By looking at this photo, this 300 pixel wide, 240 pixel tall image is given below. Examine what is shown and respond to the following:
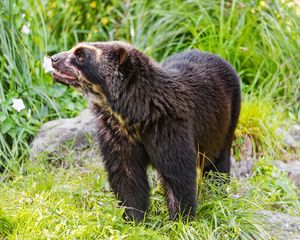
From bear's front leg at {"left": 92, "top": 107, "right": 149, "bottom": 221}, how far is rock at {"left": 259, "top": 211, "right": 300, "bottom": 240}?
924 millimetres

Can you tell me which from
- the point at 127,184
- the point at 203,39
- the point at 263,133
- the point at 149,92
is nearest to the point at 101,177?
the point at 127,184

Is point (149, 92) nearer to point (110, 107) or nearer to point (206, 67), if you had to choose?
point (110, 107)

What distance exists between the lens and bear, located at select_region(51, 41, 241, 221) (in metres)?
4.82

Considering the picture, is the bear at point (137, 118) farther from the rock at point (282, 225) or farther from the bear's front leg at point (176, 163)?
the rock at point (282, 225)

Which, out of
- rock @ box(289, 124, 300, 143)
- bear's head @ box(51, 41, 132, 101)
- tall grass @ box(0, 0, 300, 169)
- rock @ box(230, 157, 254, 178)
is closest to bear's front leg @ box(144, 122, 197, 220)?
bear's head @ box(51, 41, 132, 101)

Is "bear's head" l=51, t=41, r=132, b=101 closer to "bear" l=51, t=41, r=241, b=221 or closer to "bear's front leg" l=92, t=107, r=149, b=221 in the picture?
"bear" l=51, t=41, r=241, b=221

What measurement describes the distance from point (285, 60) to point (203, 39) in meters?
0.92

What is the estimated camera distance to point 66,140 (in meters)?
6.41

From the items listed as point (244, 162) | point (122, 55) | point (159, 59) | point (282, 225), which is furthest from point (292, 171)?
point (122, 55)

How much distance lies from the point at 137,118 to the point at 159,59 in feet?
10.7

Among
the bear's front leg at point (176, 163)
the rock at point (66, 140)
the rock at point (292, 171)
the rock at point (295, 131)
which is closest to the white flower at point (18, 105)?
the rock at point (66, 140)

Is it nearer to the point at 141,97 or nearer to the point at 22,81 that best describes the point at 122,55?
the point at 141,97

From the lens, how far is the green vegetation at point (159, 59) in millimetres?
4781

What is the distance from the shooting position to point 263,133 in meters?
6.67
